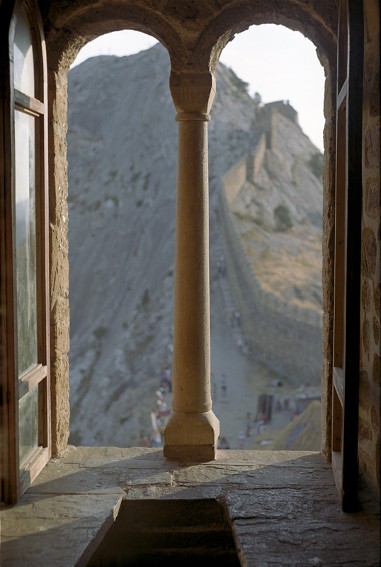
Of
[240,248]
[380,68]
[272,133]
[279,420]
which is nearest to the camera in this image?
[380,68]

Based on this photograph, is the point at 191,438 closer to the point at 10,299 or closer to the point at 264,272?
the point at 10,299

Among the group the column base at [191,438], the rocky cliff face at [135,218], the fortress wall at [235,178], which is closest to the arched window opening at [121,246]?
the rocky cliff face at [135,218]

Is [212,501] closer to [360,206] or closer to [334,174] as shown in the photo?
[360,206]

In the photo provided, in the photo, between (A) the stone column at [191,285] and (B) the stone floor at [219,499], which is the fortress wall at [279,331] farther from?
(B) the stone floor at [219,499]

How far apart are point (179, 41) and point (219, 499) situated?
3066 millimetres

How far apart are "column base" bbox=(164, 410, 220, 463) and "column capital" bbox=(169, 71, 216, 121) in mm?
2119

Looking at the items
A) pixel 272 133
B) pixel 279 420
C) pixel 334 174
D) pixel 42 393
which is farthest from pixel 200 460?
pixel 272 133

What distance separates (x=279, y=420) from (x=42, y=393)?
72.3ft

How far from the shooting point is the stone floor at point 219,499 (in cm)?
335

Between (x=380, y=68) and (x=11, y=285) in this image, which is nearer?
(x=380, y=68)

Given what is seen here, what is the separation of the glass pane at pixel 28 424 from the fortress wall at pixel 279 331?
895 inches

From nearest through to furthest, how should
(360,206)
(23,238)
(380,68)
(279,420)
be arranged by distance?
(380,68)
(360,206)
(23,238)
(279,420)

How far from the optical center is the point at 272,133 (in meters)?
46.4

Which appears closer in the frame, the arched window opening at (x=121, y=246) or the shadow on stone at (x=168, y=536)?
the shadow on stone at (x=168, y=536)
